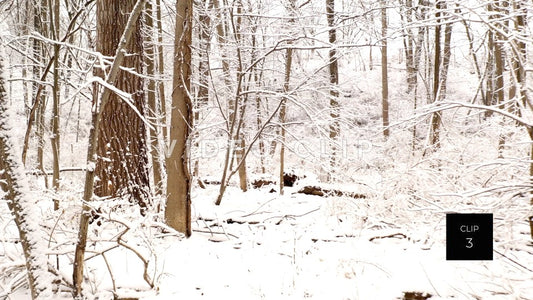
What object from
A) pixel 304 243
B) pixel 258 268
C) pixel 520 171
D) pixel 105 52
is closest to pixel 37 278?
pixel 258 268

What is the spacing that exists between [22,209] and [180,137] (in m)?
1.93

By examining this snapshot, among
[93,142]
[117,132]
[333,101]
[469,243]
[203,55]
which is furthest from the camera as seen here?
[333,101]

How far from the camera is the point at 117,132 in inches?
160

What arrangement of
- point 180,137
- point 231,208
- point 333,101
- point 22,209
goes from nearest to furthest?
point 22,209
point 180,137
point 231,208
point 333,101

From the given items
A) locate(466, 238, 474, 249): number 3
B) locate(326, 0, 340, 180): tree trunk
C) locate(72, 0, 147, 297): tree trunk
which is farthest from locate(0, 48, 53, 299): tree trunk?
locate(326, 0, 340, 180): tree trunk

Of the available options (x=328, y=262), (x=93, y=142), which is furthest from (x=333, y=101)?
(x=93, y=142)

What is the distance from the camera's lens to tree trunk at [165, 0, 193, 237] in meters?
3.74

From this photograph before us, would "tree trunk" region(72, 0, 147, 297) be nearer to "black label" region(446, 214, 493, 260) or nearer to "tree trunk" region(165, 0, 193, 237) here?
"tree trunk" region(165, 0, 193, 237)

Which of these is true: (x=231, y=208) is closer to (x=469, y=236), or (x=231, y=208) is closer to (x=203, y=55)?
(x=203, y=55)

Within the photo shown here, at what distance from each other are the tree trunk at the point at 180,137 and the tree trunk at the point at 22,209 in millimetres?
1711

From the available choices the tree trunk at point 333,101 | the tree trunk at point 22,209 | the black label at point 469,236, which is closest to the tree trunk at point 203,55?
the tree trunk at point 333,101

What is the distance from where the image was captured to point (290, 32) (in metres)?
5.68

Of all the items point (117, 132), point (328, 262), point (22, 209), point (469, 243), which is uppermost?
point (117, 132)

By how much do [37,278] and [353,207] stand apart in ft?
11.8
